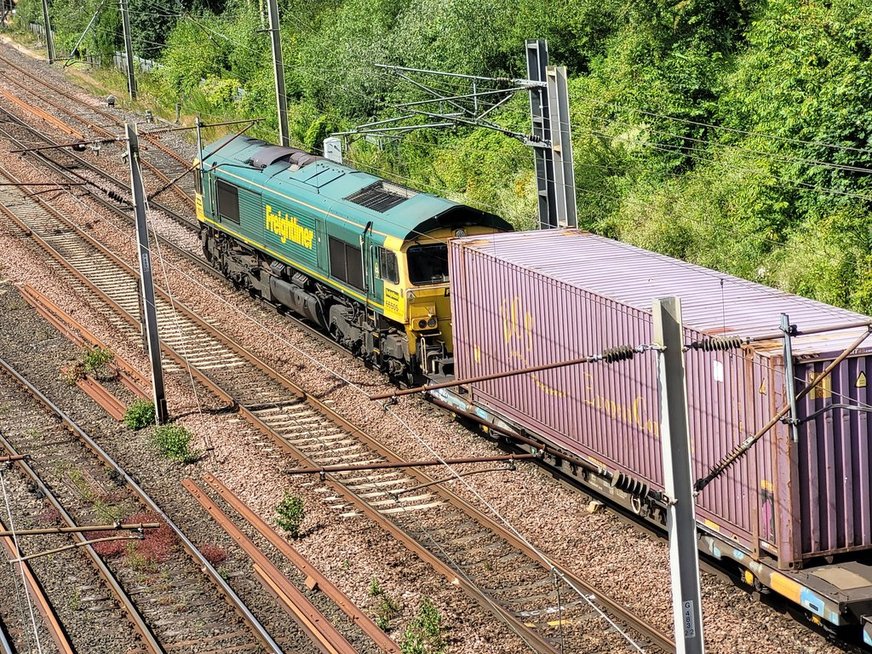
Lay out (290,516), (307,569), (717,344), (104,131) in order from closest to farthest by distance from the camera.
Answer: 1. (717,344)
2. (307,569)
3. (290,516)
4. (104,131)

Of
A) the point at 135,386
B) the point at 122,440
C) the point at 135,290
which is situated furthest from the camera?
the point at 135,290

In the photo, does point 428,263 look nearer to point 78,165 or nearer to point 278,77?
point 278,77

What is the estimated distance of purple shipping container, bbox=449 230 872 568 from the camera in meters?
11.9

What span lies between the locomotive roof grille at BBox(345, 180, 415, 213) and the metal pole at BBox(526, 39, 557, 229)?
8.09 ft

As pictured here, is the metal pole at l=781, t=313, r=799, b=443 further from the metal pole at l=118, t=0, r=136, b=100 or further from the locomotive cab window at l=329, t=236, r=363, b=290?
the metal pole at l=118, t=0, r=136, b=100

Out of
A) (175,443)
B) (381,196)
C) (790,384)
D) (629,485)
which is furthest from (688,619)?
(381,196)

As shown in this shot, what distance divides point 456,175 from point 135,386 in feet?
46.0

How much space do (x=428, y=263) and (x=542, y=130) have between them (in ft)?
11.5

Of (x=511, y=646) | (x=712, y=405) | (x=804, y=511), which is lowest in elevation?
(x=511, y=646)

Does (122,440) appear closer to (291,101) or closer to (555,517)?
(555,517)

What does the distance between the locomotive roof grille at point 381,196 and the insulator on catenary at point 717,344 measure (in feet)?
34.1

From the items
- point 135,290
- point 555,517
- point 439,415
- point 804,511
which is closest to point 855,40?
point 439,415

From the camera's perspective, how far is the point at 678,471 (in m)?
8.35

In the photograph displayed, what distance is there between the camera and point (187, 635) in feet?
45.3
